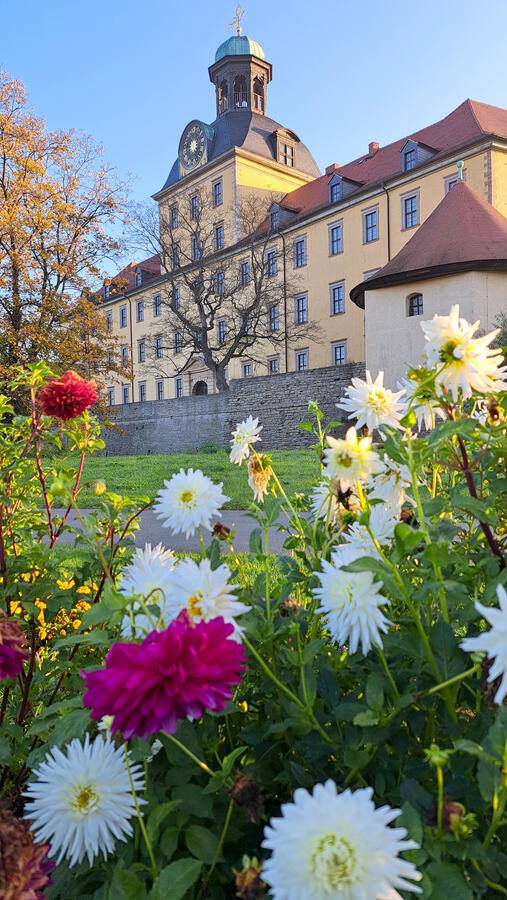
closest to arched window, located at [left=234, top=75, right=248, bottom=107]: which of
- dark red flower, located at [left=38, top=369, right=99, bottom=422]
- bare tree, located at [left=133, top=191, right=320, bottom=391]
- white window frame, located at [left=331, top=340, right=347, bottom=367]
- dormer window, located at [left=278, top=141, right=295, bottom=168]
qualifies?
dormer window, located at [left=278, top=141, right=295, bottom=168]

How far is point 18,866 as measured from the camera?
601mm

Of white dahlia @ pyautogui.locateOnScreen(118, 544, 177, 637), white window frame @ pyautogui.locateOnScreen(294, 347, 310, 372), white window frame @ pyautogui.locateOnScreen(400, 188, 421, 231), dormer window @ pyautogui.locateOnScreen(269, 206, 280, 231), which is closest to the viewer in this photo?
white dahlia @ pyautogui.locateOnScreen(118, 544, 177, 637)

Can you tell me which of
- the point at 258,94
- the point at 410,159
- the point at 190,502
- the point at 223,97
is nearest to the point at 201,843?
the point at 190,502

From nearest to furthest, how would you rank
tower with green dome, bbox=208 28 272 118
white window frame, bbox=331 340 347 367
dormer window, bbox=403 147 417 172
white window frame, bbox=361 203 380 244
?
dormer window, bbox=403 147 417 172 < white window frame, bbox=361 203 380 244 < white window frame, bbox=331 340 347 367 < tower with green dome, bbox=208 28 272 118

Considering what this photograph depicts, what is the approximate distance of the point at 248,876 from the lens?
57 centimetres

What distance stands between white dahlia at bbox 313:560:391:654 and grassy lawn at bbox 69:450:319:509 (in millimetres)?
6031

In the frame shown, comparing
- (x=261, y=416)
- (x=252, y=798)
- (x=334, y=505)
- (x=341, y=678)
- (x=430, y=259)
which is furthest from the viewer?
(x=261, y=416)

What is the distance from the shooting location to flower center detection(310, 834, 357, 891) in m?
0.50

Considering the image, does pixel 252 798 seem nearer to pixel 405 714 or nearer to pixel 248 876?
pixel 248 876

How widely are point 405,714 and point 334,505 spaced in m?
0.42

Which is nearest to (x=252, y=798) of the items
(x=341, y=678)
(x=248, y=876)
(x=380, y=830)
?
(x=248, y=876)

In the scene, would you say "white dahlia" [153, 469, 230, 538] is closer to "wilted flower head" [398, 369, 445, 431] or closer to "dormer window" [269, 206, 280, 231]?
"wilted flower head" [398, 369, 445, 431]

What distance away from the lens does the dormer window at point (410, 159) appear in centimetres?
2314

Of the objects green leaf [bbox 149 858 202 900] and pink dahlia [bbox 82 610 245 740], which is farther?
green leaf [bbox 149 858 202 900]
